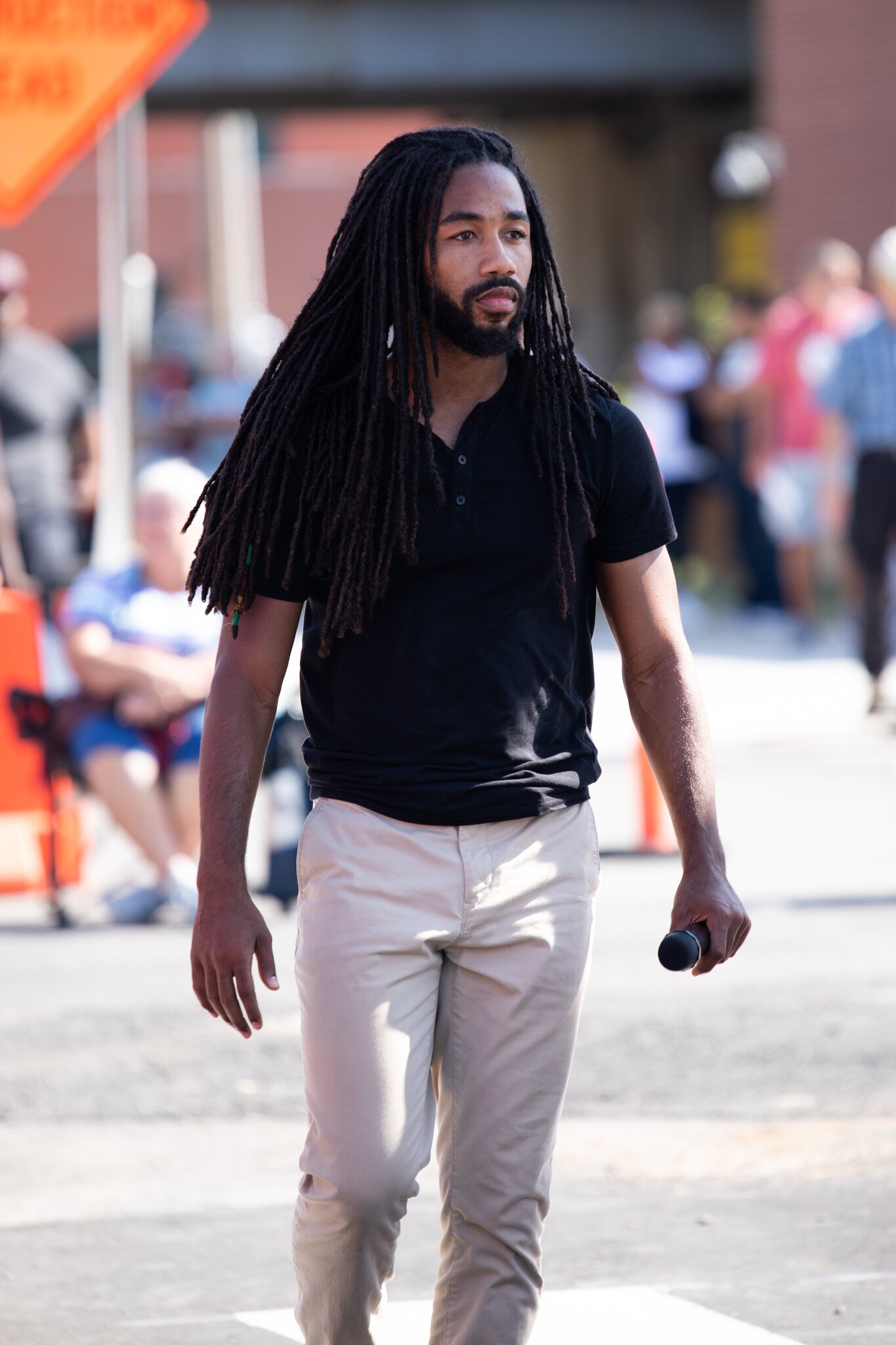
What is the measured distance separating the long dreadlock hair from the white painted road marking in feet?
4.72

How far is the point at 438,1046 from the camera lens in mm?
3432

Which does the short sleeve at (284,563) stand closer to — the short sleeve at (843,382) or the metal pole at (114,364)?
the metal pole at (114,364)

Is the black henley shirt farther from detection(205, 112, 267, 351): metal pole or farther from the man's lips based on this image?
detection(205, 112, 267, 351): metal pole

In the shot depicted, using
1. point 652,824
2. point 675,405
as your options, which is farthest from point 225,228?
point 652,824

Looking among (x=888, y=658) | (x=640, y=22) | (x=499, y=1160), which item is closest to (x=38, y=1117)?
(x=499, y=1160)

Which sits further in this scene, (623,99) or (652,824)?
(623,99)

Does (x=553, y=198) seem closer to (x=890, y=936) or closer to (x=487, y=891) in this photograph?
(x=890, y=936)

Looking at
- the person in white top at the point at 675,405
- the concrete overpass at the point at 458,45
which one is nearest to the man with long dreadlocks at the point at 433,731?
the person in white top at the point at 675,405

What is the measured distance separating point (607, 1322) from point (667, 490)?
7.94 m

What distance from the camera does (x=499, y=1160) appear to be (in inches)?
132

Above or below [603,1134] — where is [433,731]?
above

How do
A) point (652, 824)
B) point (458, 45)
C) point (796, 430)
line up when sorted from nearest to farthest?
point (652, 824), point (796, 430), point (458, 45)

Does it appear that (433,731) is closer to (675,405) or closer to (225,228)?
(675,405)

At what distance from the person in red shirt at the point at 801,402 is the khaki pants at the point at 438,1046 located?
10.7 meters
